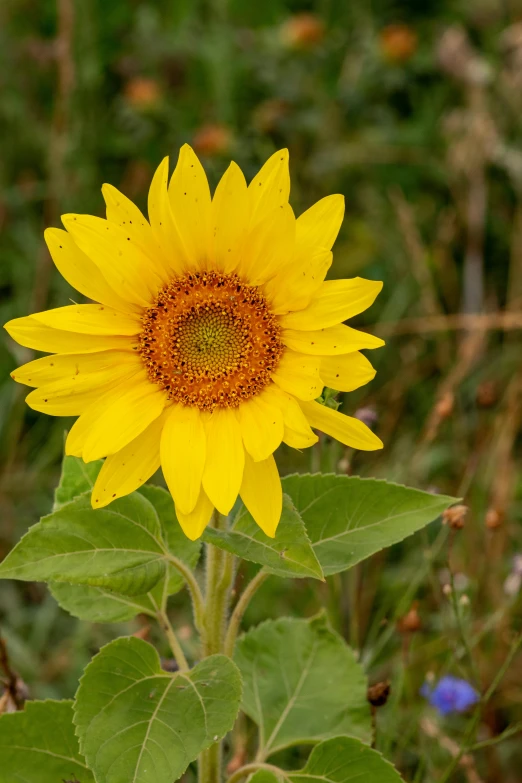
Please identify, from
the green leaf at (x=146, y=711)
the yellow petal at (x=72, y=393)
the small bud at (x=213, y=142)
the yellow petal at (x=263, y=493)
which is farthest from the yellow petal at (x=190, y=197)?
the small bud at (x=213, y=142)

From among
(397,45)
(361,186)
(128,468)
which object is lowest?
(128,468)

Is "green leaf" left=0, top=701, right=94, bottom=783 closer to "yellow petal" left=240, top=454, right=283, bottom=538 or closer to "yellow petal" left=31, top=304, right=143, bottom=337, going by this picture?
"yellow petal" left=240, top=454, right=283, bottom=538

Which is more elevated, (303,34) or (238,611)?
(303,34)

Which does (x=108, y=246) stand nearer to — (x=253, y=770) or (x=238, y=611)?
(x=238, y=611)

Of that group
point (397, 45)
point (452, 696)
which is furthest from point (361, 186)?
point (452, 696)

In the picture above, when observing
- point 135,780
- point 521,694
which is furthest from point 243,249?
point 521,694

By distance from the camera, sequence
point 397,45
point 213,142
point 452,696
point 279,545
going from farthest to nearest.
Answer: point 397,45 < point 213,142 < point 452,696 < point 279,545

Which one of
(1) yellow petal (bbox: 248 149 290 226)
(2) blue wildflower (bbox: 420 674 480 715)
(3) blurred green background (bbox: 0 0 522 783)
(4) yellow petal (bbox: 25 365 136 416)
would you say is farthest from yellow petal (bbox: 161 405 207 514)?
(3) blurred green background (bbox: 0 0 522 783)

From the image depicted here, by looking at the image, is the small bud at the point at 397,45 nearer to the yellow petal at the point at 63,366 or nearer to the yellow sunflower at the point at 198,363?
the yellow sunflower at the point at 198,363
